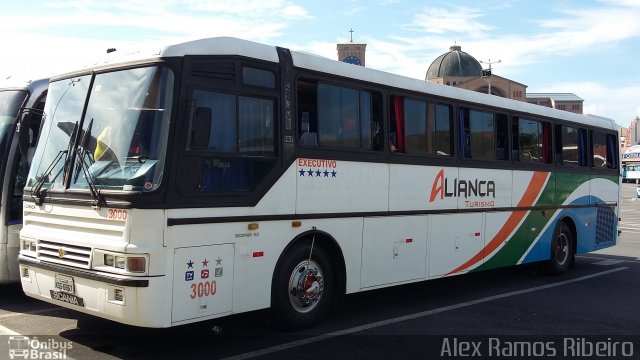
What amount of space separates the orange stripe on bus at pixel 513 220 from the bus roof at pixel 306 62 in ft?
4.29

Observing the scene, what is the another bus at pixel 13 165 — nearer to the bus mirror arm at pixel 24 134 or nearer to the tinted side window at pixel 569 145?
the bus mirror arm at pixel 24 134

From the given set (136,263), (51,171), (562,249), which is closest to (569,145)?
(562,249)

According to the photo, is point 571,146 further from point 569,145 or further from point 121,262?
point 121,262

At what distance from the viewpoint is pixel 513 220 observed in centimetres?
1042

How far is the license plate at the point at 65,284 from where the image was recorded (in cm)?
565

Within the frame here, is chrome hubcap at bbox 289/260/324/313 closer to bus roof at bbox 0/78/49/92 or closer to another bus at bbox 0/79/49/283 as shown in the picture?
another bus at bbox 0/79/49/283

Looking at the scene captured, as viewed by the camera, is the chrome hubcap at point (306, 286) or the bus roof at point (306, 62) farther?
the chrome hubcap at point (306, 286)

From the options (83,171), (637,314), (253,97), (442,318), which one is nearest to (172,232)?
(83,171)

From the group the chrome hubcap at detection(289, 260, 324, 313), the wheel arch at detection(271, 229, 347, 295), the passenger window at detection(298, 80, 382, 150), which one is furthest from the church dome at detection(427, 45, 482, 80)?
the chrome hubcap at detection(289, 260, 324, 313)

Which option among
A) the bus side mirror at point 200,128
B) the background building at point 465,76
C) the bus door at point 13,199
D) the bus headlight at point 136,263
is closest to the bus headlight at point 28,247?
the bus door at point 13,199

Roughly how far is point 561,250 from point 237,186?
8.22 meters

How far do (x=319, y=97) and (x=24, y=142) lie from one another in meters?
3.39

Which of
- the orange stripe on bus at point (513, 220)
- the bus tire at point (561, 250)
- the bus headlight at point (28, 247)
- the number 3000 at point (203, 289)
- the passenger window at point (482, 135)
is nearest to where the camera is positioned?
the number 3000 at point (203, 289)

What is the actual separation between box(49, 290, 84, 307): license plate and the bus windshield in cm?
103
